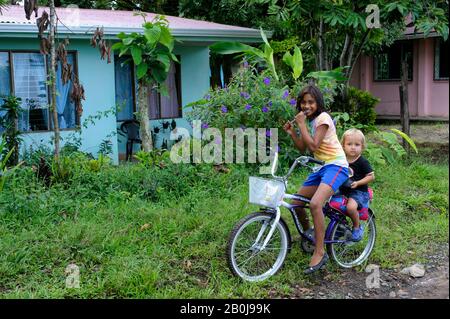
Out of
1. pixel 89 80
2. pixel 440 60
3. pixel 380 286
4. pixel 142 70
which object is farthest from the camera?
pixel 440 60

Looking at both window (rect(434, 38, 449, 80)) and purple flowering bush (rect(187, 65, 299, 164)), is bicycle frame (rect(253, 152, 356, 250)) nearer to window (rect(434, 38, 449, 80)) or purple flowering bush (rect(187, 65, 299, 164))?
purple flowering bush (rect(187, 65, 299, 164))

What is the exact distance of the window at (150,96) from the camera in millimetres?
11516

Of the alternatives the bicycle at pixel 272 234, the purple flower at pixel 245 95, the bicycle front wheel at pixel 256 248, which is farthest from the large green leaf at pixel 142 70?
the bicycle front wheel at pixel 256 248

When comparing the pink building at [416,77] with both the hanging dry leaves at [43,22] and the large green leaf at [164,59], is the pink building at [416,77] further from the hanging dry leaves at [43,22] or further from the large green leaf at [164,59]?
the hanging dry leaves at [43,22]

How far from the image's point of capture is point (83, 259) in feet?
16.2

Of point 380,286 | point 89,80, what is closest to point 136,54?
point 89,80

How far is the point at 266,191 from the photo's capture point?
4.62 meters

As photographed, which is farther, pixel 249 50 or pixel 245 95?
pixel 249 50

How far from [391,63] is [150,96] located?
10.6m

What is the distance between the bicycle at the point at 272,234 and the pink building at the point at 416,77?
500 inches

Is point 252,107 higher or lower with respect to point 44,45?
lower

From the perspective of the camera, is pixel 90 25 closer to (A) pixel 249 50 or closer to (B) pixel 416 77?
(A) pixel 249 50
